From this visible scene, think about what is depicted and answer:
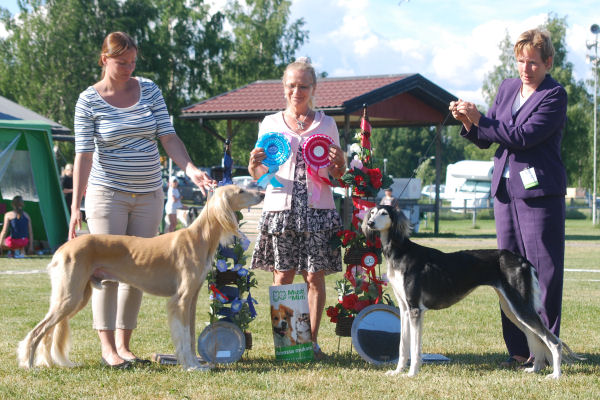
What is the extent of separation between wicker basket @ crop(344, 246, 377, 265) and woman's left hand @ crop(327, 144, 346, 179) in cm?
59

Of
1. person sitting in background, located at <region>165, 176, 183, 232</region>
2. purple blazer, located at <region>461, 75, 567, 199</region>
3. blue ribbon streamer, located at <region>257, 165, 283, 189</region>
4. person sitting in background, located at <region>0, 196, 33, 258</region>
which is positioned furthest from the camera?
person sitting in background, located at <region>165, 176, 183, 232</region>

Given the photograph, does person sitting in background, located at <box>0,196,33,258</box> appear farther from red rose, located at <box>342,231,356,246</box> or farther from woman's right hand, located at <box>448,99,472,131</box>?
woman's right hand, located at <box>448,99,472,131</box>

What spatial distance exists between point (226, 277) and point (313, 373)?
40.0 inches

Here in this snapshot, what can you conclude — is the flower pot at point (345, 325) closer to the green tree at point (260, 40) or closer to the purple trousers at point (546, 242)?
the purple trousers at point (546, 242)

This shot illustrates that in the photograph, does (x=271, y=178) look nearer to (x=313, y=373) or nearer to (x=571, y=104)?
(x=313, y=373)

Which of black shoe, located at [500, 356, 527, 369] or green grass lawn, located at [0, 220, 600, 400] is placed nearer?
green grass lawn, located at [0, 220, 600, 400]

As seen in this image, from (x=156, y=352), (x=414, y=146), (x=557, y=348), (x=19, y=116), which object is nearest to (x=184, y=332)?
(x=156, y=352)

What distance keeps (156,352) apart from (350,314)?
1586 millimetres

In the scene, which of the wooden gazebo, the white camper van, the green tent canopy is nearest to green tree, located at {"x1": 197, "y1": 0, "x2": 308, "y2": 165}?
the white camper van

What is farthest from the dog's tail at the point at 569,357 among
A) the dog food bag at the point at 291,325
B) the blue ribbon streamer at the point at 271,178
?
the blue ribbon streamer at the point at 271,178

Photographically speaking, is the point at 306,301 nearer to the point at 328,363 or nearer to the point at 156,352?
the point at 328,363

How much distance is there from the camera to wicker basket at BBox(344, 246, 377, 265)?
5359mm

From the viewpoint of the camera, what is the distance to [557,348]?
15.2 feet

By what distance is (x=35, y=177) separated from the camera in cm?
1395
